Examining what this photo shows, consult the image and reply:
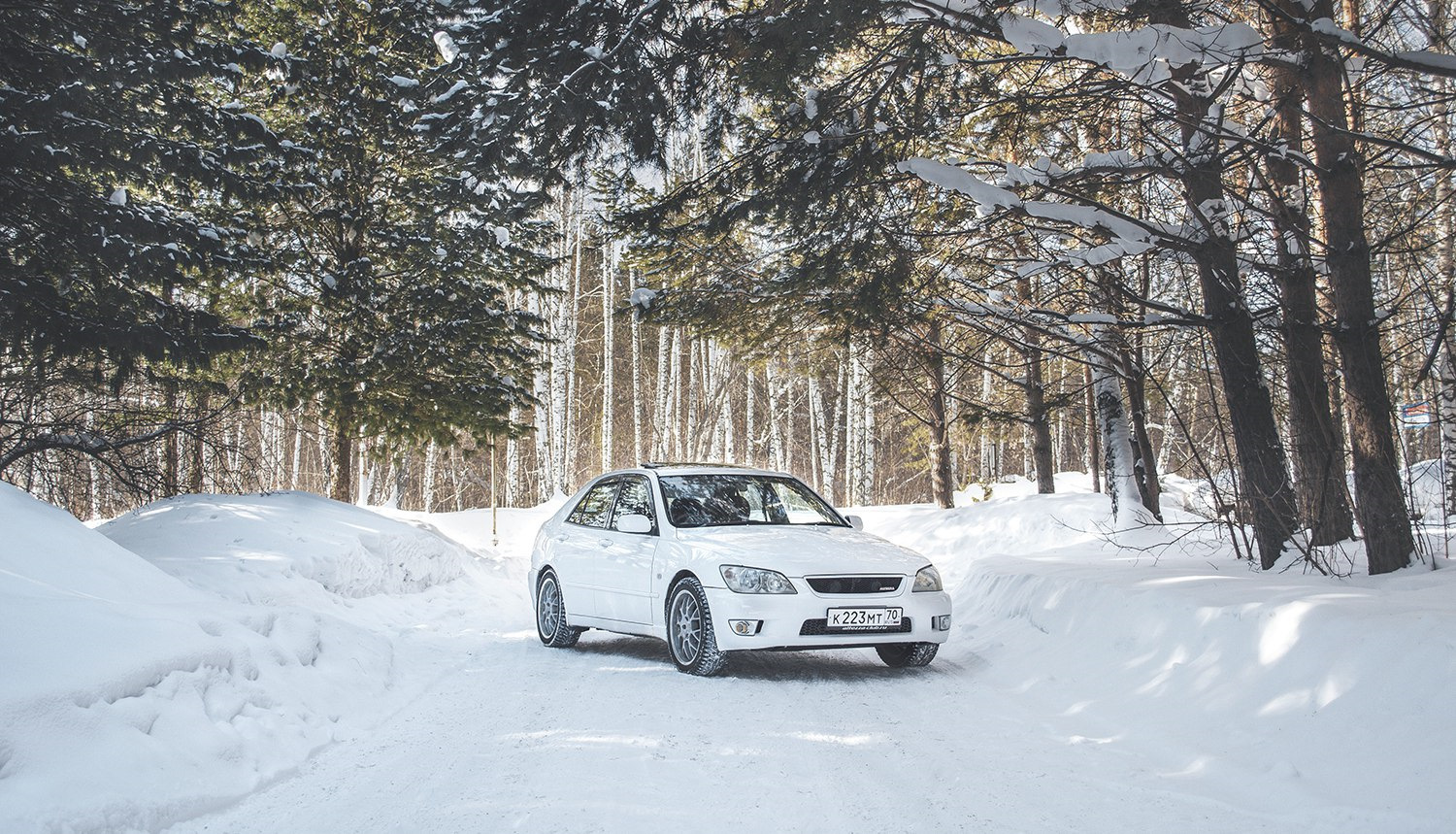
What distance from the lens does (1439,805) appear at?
153 inches

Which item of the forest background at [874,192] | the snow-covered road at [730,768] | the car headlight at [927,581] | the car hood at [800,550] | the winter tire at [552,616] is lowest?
the snow-covered road at [730,768]

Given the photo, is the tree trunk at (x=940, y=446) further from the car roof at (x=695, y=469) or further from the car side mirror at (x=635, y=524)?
the car side mirror at (x=635, y=524)

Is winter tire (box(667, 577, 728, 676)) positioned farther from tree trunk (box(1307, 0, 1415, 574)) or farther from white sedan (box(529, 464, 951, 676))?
tree trunk (box(1307, 0, 1415, 574))

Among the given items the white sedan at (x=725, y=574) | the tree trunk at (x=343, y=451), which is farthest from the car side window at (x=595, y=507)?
the tree trunk at (x=343, y=451)

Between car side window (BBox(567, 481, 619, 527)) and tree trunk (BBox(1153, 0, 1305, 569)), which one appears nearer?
tree trunk (BBox(1153, 0, 1305, 569))

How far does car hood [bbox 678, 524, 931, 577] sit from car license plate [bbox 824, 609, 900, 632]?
0.30 m

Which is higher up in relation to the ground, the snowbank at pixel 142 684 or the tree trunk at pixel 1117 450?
the tree trunk at pixel 1117 450

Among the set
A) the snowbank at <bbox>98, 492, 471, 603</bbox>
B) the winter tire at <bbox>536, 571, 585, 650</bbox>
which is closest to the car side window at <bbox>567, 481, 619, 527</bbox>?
the winter tire at <bbox>536, 571, 585, 650</bbox>

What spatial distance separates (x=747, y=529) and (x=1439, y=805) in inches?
211

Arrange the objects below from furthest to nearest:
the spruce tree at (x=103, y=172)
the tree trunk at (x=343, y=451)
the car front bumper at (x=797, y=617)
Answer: the tree trunk at (x=343, y=451) < the spruce tree at (x=103, y=172) < the car front bumper at (x=797, y=617)

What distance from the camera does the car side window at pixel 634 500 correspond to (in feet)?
30.4

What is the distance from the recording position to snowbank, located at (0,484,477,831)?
13.5 ft

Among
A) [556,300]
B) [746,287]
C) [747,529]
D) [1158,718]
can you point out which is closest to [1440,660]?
[1158,718]

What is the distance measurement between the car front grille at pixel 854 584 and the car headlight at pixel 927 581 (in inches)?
6.2
